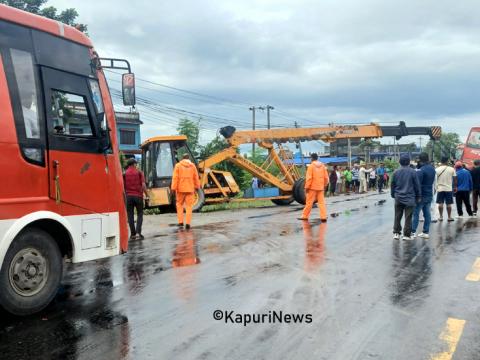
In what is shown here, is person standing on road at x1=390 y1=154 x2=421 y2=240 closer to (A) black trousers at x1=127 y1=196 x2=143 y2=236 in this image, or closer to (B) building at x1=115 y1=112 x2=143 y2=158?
(A) black trousers at x1=127 y1=196 x2=143 y2=236

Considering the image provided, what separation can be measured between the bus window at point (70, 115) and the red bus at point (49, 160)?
11mm

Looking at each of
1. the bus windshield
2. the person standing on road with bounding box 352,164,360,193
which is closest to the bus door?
the bus windshield

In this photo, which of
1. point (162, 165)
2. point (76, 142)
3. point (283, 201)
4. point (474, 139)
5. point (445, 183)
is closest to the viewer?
point (76, 142)

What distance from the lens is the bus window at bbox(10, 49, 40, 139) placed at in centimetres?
502

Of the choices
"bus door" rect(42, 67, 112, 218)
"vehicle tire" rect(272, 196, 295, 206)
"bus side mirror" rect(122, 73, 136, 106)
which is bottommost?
"vehicle tire" rect(272, 196, 295, 206)

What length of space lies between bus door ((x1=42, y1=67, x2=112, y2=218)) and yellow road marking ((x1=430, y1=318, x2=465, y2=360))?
3910mm

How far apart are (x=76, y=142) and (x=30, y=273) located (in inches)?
60.1

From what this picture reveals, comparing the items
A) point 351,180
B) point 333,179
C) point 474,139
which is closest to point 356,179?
point 351,180

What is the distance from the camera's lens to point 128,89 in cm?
624

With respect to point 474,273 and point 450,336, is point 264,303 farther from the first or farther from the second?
point 474,273

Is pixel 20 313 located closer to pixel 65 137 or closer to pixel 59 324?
pixel 59 324

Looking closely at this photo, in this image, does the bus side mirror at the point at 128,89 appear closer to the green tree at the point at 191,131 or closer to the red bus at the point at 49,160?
the red bus at the point at 49,160

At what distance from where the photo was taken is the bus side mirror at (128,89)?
618cm

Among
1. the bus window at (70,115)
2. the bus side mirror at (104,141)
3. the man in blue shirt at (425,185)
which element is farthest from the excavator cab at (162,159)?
the bus window at (70,115)
